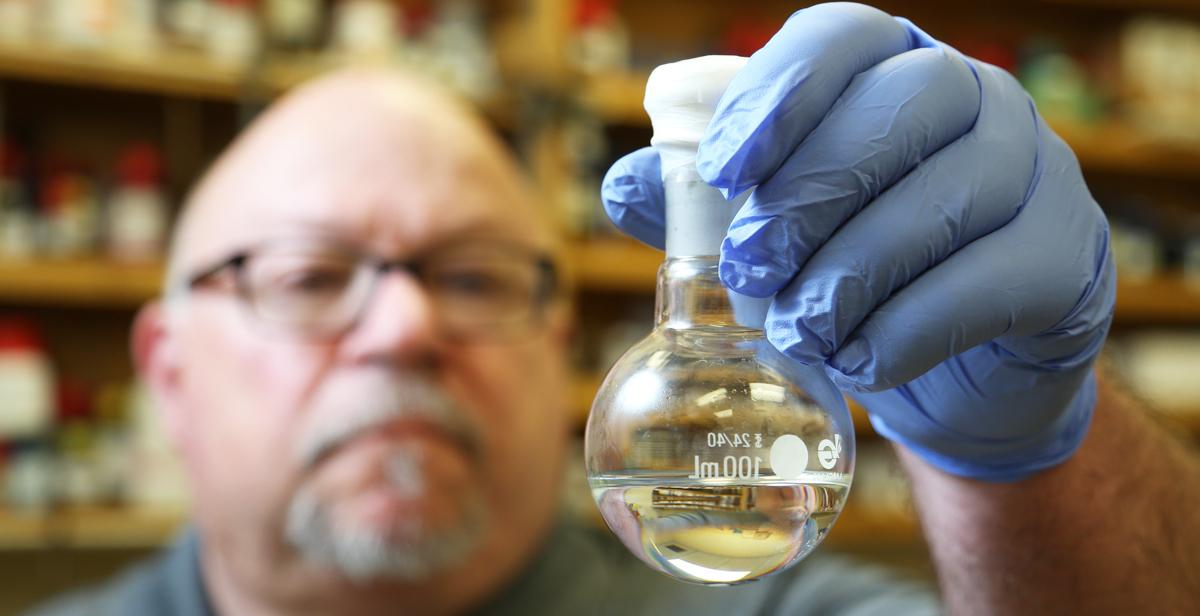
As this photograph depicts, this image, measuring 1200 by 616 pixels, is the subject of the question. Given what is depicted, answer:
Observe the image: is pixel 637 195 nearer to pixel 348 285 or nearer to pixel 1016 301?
pixel 1016 301

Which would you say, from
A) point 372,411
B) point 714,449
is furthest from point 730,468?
point 372,411

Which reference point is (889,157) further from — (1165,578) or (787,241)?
(1165,578)

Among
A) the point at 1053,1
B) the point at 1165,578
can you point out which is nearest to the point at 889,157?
the point at 1165,578

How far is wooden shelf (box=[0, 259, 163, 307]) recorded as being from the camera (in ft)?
6.12

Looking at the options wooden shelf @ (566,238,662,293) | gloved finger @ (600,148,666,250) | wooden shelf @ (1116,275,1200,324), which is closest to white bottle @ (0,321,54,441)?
wooden shelf @ (566,238,662,293)

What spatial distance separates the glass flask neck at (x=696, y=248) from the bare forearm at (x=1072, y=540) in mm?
294

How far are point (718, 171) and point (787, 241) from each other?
0.19 ft

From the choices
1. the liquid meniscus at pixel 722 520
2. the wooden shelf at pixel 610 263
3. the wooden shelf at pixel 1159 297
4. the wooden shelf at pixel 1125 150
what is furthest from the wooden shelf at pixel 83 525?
the wooden shelf at pixel 1159 297

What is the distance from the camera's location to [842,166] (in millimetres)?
572

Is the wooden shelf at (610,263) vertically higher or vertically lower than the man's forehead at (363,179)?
lower

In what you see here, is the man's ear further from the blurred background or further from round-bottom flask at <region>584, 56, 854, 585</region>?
round-bottom flask at <region>584, 56, 854, 585</region>

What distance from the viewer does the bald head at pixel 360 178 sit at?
1428mm

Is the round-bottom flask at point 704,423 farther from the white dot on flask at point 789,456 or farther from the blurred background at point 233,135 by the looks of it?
the blurred background at point 233,135

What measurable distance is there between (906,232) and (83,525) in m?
1.70
